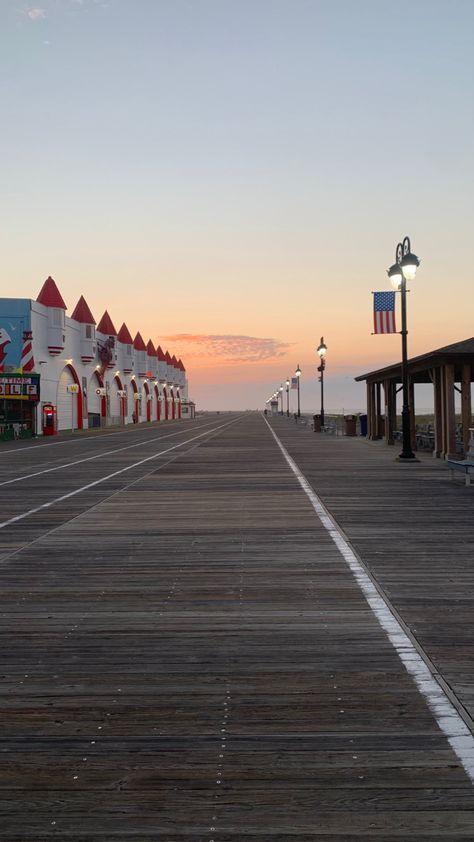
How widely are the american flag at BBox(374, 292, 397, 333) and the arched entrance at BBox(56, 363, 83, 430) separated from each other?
39.9m

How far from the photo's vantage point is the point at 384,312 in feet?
80.1

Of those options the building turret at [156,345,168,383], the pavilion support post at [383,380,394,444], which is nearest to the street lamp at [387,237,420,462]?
the pavilion support post at [383,380,394,444]

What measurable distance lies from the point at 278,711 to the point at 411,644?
5.33 ft

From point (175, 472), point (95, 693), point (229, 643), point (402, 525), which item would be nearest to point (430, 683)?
point (229, 643)

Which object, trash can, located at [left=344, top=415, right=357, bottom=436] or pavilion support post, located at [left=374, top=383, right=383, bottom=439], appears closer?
pavilion support post, located at [left=374, top=383, right=383, bottom=439]

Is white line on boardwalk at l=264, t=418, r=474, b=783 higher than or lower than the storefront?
lower

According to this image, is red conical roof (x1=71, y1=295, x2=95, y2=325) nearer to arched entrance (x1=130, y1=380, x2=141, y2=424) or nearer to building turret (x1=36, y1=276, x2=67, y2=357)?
building turret (x1=36, y1=276, x2=67, y2=357)

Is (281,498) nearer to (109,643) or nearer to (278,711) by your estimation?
(109,643)

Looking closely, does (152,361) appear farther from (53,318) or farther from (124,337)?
(53,318)

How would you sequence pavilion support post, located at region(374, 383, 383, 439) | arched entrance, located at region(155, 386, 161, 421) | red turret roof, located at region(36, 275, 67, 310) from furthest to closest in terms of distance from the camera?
1. arched entrance, located at region(155, 386, 161, 421)
2. red turret roof, located at region(36, 275, 67, 310)
3. pavilion support post, located at region(374, 383, 383, 439)

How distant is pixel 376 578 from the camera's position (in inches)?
309

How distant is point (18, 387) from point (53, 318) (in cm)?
942

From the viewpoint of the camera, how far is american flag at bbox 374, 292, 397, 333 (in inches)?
955

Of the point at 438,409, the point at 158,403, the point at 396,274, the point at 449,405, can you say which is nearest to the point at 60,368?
the point at 438,409
